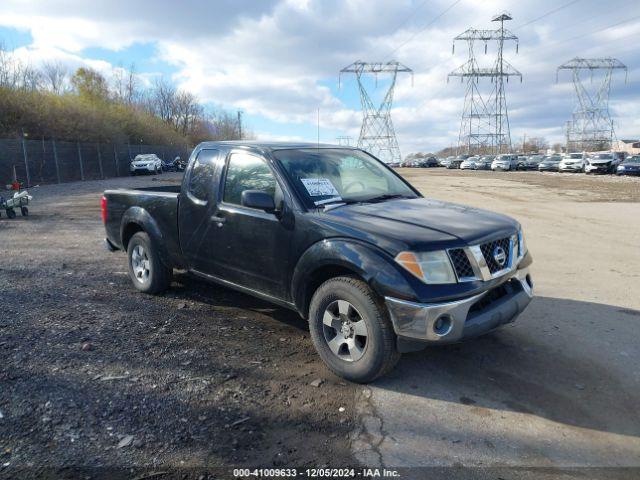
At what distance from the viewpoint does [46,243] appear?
30.2 feet

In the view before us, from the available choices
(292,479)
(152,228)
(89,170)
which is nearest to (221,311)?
(152,228)

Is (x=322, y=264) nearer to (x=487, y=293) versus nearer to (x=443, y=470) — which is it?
(x=487, y=293)

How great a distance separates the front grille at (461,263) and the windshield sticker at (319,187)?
1.30 metres

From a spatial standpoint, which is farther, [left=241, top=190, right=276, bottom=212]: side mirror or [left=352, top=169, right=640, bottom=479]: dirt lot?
[left=241, top=190, right=276, bottom=212]: side mirror

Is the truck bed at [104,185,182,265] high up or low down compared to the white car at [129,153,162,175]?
down

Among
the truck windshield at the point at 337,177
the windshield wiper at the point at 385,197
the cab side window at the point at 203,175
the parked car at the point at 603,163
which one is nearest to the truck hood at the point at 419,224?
the windshield wiper at the point at 385,197

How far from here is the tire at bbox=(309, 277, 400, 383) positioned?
355 centimetres

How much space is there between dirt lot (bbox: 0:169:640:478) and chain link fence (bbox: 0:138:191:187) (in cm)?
1786

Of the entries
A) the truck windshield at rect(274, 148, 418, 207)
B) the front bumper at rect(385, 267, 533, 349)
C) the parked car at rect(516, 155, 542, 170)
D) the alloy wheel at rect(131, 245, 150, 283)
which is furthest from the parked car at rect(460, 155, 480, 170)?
the front bumper at rect(385, 267, 533, 349)

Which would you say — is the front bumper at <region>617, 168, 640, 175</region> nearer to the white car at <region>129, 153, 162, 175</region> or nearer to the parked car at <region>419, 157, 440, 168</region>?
the white car at <region>129, 153, 162, 175</region>

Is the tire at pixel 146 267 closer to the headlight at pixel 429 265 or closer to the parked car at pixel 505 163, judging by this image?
the headlight at pixel 429 265

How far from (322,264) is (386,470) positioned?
62.3 inches

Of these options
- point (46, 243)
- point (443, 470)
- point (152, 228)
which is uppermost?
point (152, 228)

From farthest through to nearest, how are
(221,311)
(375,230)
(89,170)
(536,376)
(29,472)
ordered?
1. (89,170)
2. (221,311)
3. (536,376)
4. (375,230)
5. (29,472)
